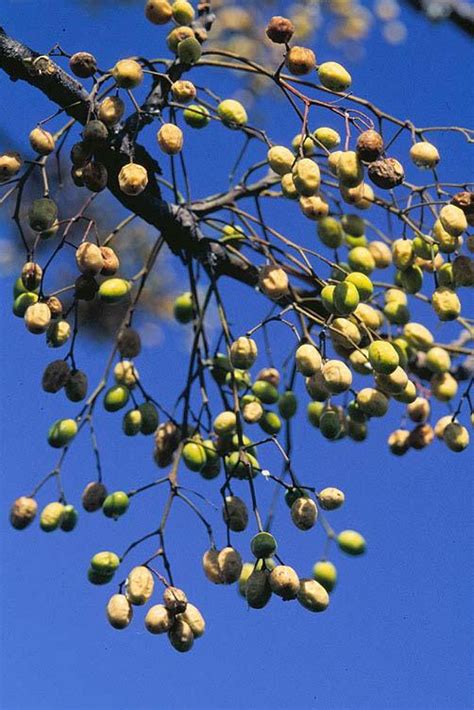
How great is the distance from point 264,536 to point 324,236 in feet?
2.40

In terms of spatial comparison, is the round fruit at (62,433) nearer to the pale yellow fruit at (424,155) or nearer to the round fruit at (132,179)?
the round fruit at (132,179)

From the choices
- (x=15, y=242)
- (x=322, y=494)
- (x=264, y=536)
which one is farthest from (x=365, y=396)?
(x=15, y=242)

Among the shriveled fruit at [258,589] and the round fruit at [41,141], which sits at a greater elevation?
the round fruit at [41,141]

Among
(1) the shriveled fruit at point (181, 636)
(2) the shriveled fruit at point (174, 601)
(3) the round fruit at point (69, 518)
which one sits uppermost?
(3) the round fruit at point (69, 518)

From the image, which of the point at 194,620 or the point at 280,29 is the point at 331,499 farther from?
the point at 280,29

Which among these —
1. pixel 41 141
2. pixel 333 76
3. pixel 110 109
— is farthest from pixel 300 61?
pixel 41 141

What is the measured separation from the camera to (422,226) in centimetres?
202

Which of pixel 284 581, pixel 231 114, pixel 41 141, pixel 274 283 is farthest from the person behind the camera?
pixel 231 114

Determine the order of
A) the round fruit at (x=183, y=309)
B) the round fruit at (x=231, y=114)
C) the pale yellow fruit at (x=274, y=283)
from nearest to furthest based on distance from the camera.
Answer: the pale yellow fruit at (x=274, y=283)
the round fruit at (x=231, y=114)
the round fruit at (x=183, y=309)

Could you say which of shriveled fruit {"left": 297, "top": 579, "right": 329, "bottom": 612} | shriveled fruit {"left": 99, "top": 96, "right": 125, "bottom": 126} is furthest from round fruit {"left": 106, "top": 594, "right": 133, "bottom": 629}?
shriveled fruit {"left": 99, "top": 96, "right": 125, "bottom": 126}

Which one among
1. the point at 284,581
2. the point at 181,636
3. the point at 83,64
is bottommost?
the point at 181,636

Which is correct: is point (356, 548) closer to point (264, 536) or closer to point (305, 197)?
point (264, 536)

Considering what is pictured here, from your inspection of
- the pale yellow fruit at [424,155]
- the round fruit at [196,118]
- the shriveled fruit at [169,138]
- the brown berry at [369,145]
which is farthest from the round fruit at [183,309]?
the brown berry at [369,145]

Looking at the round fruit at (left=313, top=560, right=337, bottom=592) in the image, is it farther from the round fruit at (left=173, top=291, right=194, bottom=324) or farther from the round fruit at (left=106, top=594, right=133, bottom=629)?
the round fruit at (left=173, top=291, right=194, bottom=324)
